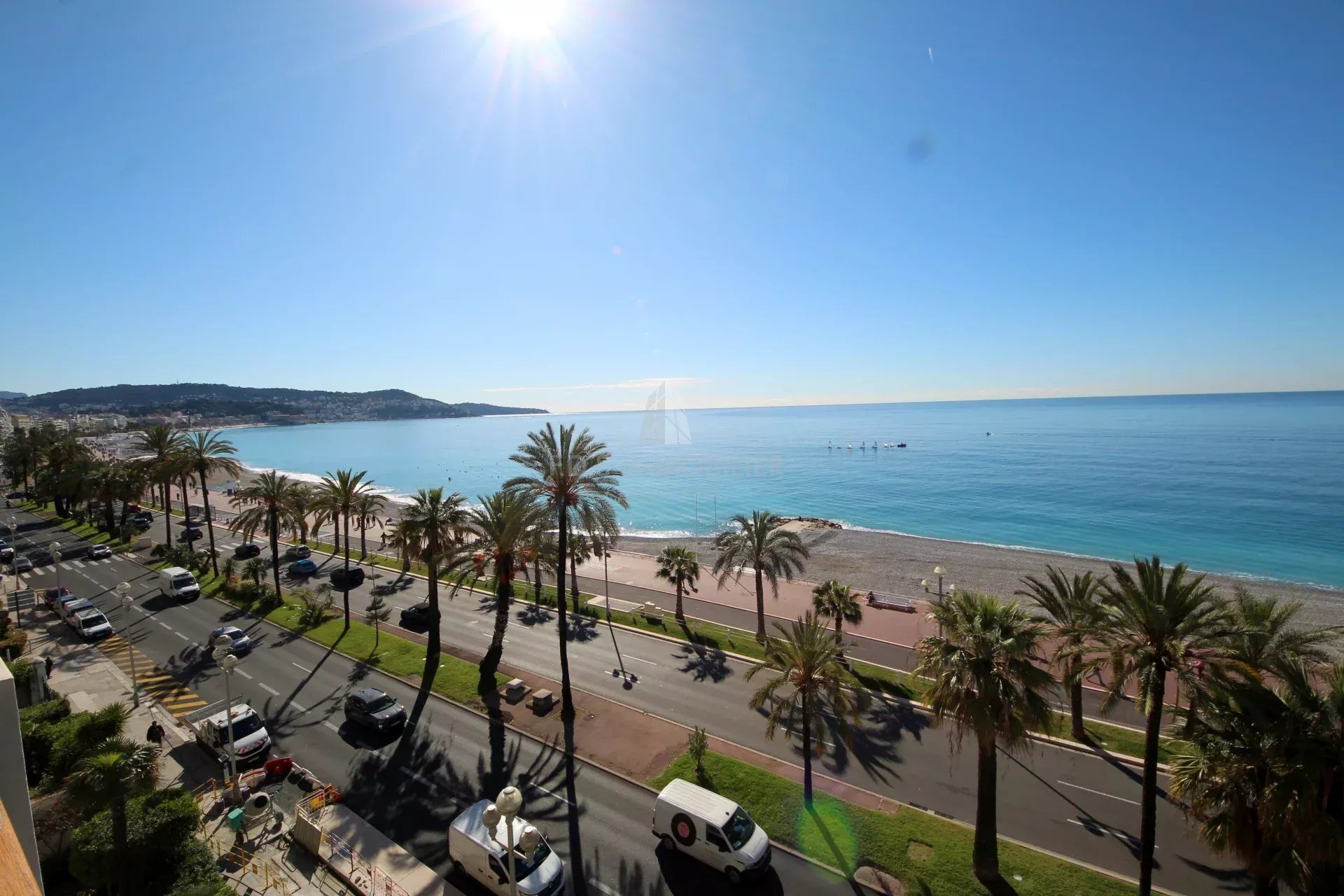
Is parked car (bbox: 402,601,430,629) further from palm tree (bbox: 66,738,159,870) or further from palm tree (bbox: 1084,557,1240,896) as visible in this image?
palm tree (bbox: 1084,557,1240,896)

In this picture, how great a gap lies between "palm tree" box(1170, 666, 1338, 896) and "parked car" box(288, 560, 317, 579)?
50963 mm

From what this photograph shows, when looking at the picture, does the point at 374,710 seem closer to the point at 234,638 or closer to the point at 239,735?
the point at 239,735

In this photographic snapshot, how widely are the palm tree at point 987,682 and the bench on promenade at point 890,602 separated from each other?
Answer: 29491 millimetres

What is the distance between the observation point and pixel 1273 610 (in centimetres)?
1903

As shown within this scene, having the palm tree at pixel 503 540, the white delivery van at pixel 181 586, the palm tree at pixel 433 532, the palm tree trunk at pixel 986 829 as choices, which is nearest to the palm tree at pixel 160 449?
the white delivery van at pixel 181 586

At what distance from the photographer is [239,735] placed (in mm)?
20891

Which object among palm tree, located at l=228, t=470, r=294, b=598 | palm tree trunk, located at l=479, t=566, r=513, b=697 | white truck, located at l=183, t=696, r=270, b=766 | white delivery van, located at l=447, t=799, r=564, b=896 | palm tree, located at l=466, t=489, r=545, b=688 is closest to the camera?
white delivery van, located at l=447, t=799, r=564, b=896

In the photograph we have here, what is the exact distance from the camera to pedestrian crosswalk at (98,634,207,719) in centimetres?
2438

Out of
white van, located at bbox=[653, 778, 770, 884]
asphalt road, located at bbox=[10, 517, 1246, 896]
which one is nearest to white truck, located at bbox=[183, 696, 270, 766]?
asphalt road, located at bbox=[10, 517, 1246, 896]

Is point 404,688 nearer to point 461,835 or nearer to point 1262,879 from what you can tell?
point 461,835

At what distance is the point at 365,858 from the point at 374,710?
726 cm

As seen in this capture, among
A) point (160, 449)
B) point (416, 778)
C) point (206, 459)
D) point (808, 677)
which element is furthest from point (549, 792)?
point (160, 449)

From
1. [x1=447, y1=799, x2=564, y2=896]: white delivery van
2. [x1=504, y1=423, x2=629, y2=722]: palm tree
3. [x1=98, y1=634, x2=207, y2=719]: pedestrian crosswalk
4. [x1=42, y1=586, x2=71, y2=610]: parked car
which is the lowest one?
[x1=98, y1=634, x2=207, y2=719]: pedestrian crosswalk

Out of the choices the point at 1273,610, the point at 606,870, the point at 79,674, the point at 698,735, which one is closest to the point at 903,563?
the point at 1273,610
